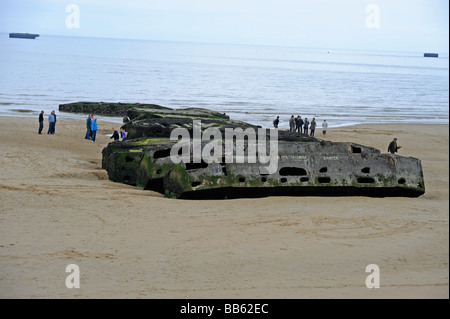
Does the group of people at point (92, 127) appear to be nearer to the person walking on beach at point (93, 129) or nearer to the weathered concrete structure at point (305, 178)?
the person walking on beach at point (93, 129)

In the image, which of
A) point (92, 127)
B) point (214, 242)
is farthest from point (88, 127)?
point (214, 242)

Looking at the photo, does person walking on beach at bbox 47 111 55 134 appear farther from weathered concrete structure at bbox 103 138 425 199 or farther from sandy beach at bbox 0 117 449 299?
weathered concrete structure at bbox 103 138 425 199

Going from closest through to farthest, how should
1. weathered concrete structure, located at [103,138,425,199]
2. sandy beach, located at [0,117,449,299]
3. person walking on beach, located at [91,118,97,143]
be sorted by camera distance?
sandy beach, located at [0,117,449,299], weathered concrete structure, located at [103,138,425,199], person walking on beach, located at [91,118,97,143]

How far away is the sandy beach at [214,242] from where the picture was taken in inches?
309

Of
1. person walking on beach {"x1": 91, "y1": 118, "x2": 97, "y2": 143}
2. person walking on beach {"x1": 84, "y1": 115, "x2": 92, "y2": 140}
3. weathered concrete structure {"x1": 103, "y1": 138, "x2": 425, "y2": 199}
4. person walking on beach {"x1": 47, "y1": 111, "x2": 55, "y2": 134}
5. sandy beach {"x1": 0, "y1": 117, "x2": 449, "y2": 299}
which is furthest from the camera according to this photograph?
person walking on beach {"x1": 47, "y1": 111, "x2": 55, "y2": 134}

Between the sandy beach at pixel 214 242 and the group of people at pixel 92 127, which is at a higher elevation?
the group of people at pixel 92 127

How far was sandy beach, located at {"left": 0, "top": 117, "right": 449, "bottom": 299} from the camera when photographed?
25.7 feet

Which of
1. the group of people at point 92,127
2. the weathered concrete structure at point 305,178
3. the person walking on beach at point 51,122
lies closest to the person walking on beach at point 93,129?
the group of people at point 92,127

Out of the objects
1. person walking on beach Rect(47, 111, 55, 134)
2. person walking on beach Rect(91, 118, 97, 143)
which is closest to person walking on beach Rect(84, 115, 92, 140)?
person walking on beach Rect(91, 118, 97, 143)

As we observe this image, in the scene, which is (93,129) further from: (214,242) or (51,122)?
(214,242)

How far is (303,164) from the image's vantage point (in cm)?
1430

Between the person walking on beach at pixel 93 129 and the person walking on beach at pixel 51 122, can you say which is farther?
A: the person walking on beach at pixel 51 122
